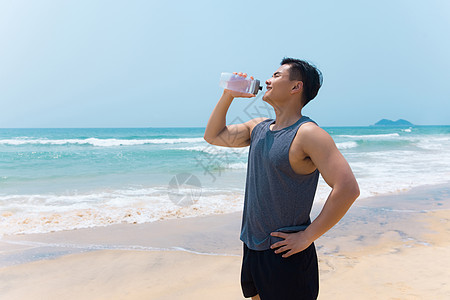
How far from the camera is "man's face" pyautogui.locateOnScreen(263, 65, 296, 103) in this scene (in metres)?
1.71

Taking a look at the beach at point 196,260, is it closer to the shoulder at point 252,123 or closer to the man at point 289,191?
the man at point 289,191

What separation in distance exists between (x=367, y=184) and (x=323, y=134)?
26.2 feet

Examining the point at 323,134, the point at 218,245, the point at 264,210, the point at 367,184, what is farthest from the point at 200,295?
the point at 367,184

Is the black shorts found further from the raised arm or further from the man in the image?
the raised arm

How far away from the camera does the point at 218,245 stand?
175 inches

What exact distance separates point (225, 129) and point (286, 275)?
807 mm

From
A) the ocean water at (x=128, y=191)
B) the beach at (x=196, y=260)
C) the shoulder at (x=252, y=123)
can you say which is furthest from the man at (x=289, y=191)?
the ocean water at (x=128, y=191)

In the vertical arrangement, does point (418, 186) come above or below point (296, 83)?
below

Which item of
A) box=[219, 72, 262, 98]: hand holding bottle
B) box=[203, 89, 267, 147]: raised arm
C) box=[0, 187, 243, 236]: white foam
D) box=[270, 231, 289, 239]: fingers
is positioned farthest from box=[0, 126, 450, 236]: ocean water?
box=[270, 231, 289, 239]: fingers

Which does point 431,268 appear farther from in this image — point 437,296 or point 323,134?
point 323,134

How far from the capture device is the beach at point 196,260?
325 centimetres

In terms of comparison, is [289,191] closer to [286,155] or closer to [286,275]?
[286,155]

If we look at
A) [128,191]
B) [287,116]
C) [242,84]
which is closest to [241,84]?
[242,84]

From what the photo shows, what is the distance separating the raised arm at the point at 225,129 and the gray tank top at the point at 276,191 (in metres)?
0.26
